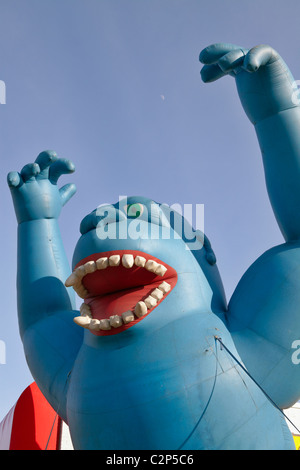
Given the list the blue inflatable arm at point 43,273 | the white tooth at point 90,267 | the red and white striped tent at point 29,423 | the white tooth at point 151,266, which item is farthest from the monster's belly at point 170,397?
the red and white striped tent at point 29,423

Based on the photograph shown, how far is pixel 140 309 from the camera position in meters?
3.54

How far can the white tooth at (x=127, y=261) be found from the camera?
3.59m

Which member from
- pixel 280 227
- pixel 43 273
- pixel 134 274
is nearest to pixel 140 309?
pixel 134 274

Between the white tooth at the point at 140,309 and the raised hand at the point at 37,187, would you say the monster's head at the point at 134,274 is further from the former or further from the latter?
the raised hand at the point at 37,187

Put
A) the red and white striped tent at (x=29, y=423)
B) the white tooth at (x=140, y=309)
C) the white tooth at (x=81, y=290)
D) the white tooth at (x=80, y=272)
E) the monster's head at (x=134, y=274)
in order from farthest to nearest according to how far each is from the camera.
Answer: the red and white striped tent at (x=29, y=423), the white tooth at (x=81, y=290), the white tooth at (x=80, y=272), the monster's head at (x=134, y=274), the white tooth at (x=140, y=309)

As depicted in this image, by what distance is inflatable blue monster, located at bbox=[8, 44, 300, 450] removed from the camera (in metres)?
3.31

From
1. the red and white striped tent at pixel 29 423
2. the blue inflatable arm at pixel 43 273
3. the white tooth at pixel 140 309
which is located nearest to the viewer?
the white tooth at pixel 140 309

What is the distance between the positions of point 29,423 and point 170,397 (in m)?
3.06

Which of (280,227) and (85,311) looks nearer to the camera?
(85,311)

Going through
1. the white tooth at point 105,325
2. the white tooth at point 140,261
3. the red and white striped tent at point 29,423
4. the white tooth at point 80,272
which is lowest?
the red and white striped tent at point 29,423

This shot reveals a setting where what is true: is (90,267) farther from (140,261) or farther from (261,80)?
Answer: (261,80)

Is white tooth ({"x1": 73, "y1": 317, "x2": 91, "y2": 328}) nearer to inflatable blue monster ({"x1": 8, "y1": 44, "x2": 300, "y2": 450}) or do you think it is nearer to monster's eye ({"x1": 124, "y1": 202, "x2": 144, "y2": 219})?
inflatable blue monster ({"x1": 8, "y1": 44, "x2": 300, "y2": 450})

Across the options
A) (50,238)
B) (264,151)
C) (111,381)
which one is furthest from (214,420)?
(50,238)
